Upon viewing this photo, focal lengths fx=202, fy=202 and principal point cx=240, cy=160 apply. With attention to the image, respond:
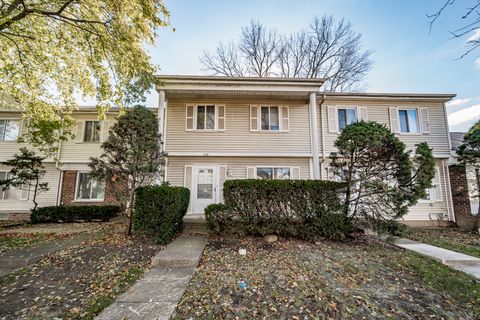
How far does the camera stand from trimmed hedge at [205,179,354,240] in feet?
18.7

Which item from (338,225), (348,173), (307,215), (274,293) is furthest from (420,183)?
(274,293)

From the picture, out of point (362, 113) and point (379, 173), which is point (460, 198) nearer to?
point (362, 113)

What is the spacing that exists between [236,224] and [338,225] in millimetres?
2913

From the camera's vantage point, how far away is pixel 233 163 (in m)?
9.31

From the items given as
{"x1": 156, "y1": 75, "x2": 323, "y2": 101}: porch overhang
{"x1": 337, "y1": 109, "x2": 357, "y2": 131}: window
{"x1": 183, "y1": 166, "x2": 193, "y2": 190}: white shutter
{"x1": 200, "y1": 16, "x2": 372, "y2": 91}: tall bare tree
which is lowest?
{"x1": 183, "y1": 166, "x2": 193, "y2": 190}: white shutter

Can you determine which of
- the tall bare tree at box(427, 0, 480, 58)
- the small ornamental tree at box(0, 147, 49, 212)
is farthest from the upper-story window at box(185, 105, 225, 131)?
the tall bare tree at box(427, 0, 480, 58)

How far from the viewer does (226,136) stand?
368 inches

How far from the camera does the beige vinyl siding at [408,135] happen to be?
9.71 meters

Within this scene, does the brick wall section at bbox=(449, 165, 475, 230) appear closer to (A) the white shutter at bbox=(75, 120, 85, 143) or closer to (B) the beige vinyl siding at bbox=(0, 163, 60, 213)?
(A) the white shutter at bbox=(75, 120, 85, 143)

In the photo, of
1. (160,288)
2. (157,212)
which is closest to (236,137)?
(157,212)

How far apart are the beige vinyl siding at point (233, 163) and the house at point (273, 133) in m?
0.04

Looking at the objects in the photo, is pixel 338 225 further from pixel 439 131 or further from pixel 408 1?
pixel 439 131

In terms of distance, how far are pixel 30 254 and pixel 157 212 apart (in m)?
2.85

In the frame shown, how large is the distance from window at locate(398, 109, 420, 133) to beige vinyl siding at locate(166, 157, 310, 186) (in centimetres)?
522
